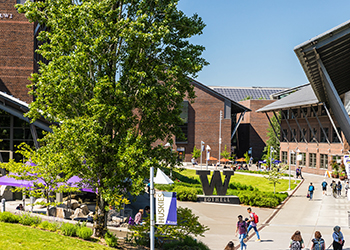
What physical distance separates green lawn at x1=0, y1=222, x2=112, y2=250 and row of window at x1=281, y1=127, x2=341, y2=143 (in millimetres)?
45607

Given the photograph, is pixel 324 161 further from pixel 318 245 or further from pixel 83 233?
pixel 83 233

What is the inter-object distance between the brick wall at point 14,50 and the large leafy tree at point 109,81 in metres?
22.3

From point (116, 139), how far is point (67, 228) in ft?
12.2

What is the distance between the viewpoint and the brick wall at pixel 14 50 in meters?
34.7

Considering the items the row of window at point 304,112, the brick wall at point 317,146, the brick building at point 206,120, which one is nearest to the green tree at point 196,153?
the brick building at point 206,120

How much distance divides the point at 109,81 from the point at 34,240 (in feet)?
19.3

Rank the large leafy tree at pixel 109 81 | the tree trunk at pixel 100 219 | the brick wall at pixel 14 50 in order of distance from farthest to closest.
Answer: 1. the brick wall at pixel 14 50
2. the tree trunk at pixel 100 219
3. the large leafy tree at pixel 109 81

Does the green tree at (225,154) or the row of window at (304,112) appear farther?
the green tree at (225,154)

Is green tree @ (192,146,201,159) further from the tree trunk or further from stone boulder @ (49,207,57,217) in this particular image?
the tree trunk

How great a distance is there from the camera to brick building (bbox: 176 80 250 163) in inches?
2783

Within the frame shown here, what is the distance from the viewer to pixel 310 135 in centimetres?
5809

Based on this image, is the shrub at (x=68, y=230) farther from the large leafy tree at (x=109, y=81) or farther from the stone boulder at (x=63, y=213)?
the stone boulder at (x=63, y=213)

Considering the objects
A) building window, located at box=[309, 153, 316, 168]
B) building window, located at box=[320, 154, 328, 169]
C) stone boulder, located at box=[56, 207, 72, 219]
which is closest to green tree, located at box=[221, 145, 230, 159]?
building window, located at box=[309, 153, 316, 168]

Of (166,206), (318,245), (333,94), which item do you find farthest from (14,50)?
(318,245)
